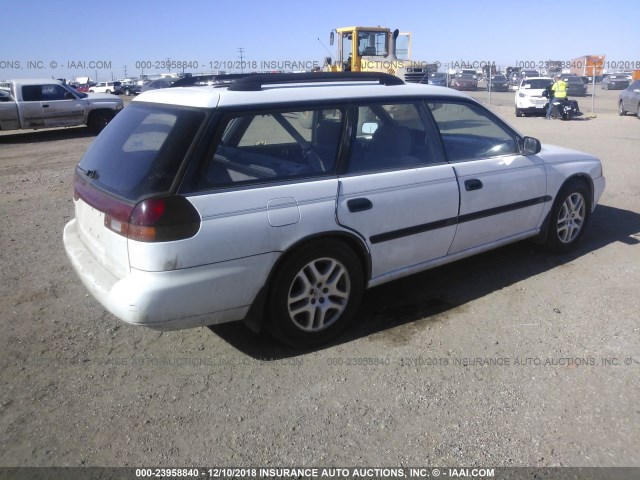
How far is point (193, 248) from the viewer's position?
10.0ft

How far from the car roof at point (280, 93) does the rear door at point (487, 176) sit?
1.35 feet

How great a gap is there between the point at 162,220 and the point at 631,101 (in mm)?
21278

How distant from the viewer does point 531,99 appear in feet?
71.2

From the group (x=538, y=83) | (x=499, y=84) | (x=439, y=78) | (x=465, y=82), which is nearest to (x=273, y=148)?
(x=538, y=83)

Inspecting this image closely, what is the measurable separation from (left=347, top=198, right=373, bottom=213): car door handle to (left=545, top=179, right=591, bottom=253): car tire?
2.24 metres

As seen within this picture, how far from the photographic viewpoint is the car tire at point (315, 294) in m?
3.46

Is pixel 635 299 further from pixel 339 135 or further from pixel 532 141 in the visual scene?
pixel 339 135

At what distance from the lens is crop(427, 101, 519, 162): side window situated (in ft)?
14.3

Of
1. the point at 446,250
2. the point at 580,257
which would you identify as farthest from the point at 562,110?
the point at 446,250

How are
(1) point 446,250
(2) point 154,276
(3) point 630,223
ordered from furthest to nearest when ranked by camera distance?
(3) point 630,223 → (1) point 446,250 → (2) point 154,276

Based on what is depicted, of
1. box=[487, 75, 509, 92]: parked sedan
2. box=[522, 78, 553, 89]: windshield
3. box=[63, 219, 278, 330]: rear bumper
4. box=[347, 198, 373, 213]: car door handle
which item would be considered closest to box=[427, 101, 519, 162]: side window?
box=[347, 198, 373, 213]: car door handle

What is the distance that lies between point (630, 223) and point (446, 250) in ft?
10.8

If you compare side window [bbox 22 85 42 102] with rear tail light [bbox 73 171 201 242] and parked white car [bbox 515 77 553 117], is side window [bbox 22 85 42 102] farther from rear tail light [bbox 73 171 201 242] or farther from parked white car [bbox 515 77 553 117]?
parked white car [bbox 515 77 553 117]

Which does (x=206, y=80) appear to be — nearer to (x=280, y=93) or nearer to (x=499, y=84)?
(x=280, y=93)
